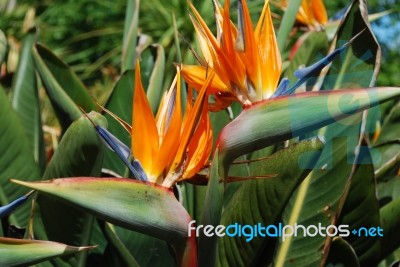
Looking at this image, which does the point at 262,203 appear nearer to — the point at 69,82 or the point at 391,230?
the point at 391,230

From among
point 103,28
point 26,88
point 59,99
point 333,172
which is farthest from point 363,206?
point 103,28

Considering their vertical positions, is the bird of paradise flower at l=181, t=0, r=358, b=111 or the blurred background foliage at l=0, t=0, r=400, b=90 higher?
the blurred background foliage at l=0, t=0, r=400, b=90

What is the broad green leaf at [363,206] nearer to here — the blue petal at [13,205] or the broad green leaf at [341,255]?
the broad green leaf at [341,255]

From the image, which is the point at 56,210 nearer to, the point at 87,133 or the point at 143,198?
the point at 87,133

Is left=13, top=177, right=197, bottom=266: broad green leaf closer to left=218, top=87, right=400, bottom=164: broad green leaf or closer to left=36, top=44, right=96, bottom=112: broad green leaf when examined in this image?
left=218, top=87, right=400, bottom=164: broad green leaf

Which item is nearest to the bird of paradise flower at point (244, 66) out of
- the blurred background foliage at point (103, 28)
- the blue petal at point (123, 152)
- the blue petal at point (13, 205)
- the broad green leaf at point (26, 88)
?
the blue petal at point (123, 152)

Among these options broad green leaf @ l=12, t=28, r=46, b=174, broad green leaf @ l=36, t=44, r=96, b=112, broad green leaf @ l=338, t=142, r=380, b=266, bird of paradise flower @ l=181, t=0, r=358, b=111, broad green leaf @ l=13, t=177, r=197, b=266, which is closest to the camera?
broad green leaf @ l=13, t=177, r=197, b=266

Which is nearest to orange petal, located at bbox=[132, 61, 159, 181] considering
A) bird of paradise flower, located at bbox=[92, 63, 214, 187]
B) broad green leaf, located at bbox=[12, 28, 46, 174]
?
bird of paradise flower, located at bbox=[92, 63, 214, 187]
